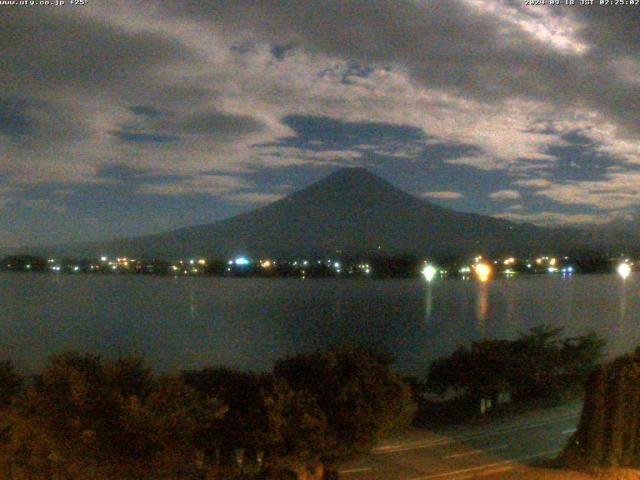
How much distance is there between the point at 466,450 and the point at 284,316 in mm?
36556

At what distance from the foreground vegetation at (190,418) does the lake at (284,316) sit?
40.6 feet

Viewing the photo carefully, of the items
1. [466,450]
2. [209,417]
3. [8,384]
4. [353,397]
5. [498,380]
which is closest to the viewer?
[209,417]

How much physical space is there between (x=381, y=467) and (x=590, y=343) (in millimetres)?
13080

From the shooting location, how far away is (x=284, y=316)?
4619 cm

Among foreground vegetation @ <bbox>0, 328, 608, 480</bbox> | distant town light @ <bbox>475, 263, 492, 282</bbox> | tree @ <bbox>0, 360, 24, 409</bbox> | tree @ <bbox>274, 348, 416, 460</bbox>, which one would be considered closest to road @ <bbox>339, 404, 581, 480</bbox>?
foreground vegetation @ <bbox>0, 328, 608, 480</bbox>

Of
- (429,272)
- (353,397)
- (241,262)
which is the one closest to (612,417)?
(353,397)

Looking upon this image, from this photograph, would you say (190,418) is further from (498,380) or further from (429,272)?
(429,272)

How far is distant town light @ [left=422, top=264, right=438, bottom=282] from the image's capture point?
67.8 m

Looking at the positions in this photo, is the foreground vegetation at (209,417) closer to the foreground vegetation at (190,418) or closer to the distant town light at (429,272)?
the foreground vegetation at (190,418)

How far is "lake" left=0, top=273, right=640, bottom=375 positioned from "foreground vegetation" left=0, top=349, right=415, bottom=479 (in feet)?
40.6

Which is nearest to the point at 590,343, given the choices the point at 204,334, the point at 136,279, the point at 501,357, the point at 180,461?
the point at 501,357

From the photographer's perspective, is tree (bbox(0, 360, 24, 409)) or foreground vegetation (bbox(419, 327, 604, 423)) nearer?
tree (bbox(0, 360, 24, 409))

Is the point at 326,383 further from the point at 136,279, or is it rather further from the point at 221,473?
the point at 136,279

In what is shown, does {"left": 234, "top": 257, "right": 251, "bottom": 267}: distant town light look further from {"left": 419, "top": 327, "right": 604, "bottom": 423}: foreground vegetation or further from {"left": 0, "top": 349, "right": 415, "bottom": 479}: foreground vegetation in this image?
{"left": 0, "top": 349, "right": 415, "bottom": 479}: foreground vegetation
